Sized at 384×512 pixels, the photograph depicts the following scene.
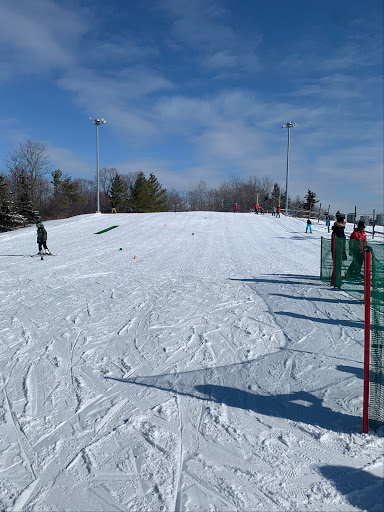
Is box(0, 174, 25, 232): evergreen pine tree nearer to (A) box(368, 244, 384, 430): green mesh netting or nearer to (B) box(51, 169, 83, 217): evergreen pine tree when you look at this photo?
(B) box(51, 169, 83, 217): evergreen pine tree

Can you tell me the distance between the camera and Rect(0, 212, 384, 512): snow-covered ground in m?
2.66

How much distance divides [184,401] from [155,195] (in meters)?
67.1

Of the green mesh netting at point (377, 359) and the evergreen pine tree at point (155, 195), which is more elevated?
the evergreen pine tree at point (155, 195)

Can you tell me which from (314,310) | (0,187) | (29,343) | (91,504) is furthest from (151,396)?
(0,187)

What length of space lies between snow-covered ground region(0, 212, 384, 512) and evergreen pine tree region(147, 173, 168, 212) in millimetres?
58773

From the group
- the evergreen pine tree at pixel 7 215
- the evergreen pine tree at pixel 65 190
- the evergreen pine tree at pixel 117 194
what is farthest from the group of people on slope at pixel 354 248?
the evergreen pine tree at pixel 117 194

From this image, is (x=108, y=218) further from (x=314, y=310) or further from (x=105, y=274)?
(x=314, y=310)

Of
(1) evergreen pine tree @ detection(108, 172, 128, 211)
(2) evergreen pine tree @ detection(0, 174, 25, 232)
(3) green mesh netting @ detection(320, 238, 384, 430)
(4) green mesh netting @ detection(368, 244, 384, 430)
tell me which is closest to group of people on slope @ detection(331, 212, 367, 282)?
(3) green mesh netting @ detection(320, 238, 384, 430)

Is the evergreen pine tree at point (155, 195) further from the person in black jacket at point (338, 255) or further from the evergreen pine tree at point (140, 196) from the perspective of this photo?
the person in black jacket at point (338, 255)

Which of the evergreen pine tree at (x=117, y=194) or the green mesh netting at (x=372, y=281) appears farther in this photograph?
the evergreen pine tree at (x=117, y=194)

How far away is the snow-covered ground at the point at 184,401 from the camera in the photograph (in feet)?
8.72

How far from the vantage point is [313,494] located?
Answer: 2.59 m

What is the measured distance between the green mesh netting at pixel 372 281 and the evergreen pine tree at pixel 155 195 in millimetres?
58753

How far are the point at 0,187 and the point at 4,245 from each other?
1629 cm
